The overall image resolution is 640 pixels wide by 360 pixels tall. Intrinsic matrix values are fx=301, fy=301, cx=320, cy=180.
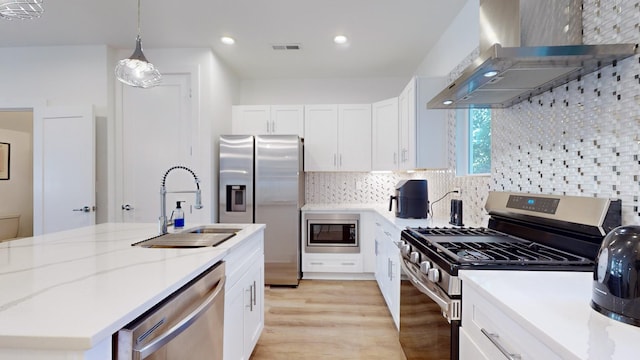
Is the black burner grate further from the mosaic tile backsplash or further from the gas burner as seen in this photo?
the mosaic tile backsplash

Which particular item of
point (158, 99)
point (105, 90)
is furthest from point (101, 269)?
point (105, 90)

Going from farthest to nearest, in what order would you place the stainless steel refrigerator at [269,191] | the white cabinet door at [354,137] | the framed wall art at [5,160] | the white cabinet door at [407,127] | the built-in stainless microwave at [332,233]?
the framed wall art at [5,160] → the white cabinet door at [354,137] → the built-in stainless microwave at [332,233] → the stainless steel refrigerator at [269,191] → the white cabinet door at [407,127]

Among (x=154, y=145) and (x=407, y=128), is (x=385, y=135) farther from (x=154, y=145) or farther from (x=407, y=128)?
(x=154, y=145)

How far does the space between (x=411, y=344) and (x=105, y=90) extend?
3.86m

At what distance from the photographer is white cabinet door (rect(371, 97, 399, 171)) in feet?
11.5

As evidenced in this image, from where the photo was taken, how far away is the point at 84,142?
321 centimetres

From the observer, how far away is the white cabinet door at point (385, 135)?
3.52 meters

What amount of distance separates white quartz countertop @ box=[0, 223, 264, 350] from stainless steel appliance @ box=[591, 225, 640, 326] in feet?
3.97

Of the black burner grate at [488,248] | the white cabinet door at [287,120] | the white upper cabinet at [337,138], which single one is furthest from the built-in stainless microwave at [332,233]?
the black burner grate at [488,248]

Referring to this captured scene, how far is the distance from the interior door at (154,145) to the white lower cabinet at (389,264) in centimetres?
203

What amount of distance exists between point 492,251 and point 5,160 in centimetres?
651

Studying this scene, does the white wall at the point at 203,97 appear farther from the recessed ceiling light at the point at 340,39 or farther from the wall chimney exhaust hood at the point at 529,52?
the wall chimney exhaust hood at the point at 529,52

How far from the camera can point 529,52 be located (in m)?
1.14

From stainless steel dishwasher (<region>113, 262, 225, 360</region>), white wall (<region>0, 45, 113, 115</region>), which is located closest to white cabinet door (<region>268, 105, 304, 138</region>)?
white wall (<region>0, 45, 113, 115</region>)
